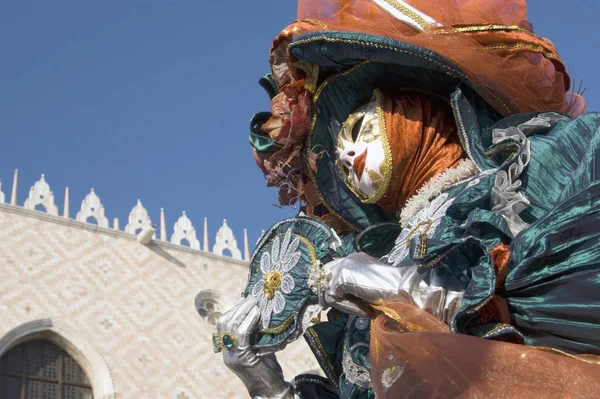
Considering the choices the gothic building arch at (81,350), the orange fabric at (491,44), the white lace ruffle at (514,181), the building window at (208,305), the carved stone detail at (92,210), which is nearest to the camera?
the white lace ruffle at (514,181)

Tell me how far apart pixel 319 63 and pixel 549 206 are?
0.81 metres

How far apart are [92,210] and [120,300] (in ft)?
4.27

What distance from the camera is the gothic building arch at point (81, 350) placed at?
1136 centimetres

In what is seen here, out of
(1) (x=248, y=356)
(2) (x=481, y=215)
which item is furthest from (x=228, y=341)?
(2) (x=481, y=215)

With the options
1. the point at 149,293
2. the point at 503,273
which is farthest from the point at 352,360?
the point at 149,293

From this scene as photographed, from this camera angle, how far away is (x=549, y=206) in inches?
105

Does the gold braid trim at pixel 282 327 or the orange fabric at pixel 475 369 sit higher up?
the gold braid trim at pixel 282 327

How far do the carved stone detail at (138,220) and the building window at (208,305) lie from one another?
0.95m

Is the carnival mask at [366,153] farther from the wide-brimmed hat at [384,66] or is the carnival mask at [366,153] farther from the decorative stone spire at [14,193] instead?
the decorative stone spire at [14,193]

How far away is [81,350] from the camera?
37.4ft

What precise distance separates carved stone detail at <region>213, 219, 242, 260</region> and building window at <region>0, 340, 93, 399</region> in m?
2.74

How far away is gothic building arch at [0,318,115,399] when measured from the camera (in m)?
11.4

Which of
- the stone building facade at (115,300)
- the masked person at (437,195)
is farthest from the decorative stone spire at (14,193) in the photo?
the masked person at (437,195)

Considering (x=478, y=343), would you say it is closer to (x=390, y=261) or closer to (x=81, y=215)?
(x=390, y=261)
